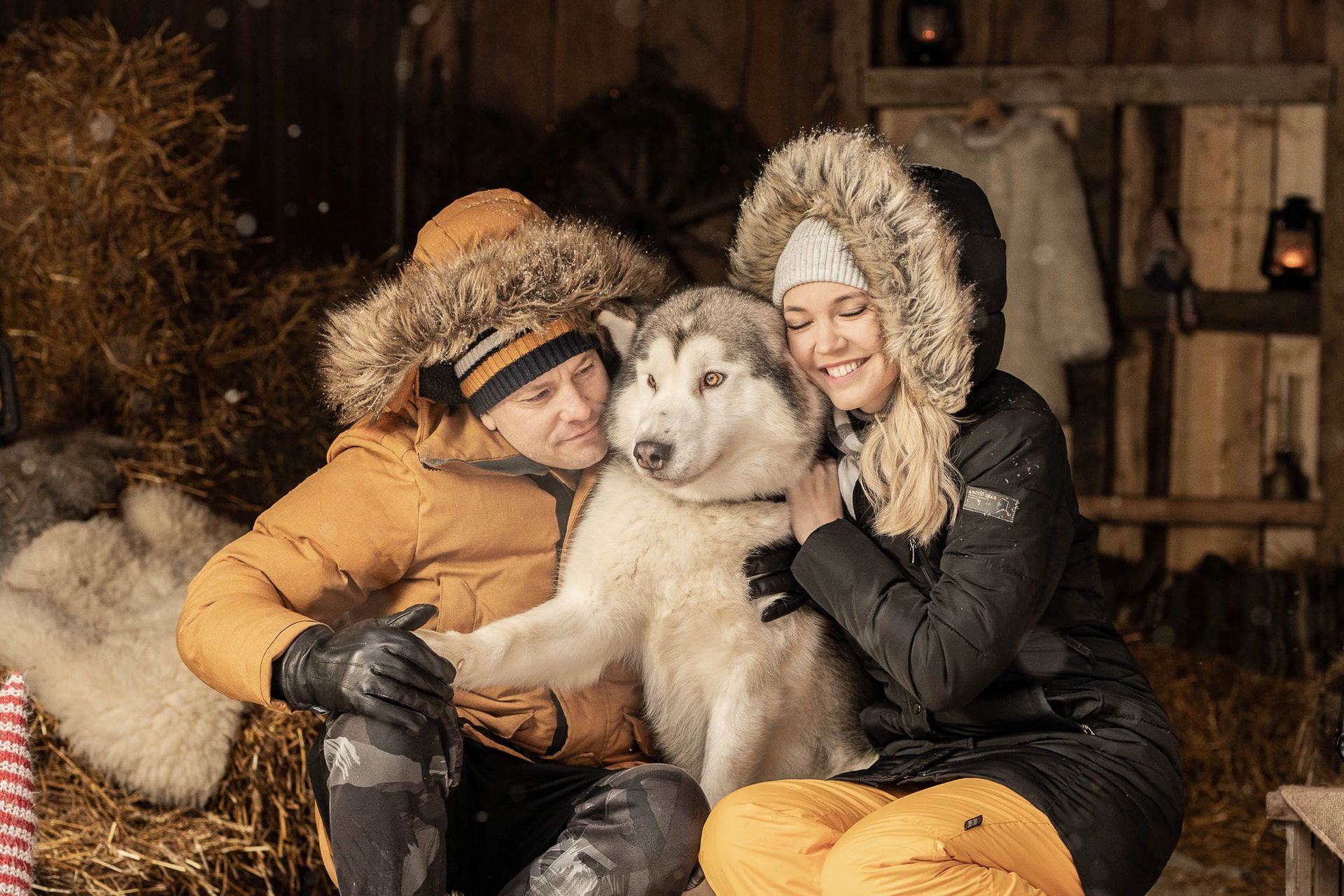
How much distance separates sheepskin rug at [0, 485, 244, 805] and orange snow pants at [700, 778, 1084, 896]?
1.53 metres

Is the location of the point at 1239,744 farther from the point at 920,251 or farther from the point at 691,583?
the point at 920,251

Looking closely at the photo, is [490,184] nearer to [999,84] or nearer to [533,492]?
[999,84]

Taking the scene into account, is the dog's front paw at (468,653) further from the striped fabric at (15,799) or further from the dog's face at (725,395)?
the striped fabric at (15,799)

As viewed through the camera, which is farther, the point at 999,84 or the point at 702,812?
the point at 999,84

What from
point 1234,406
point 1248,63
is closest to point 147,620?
point 1234,406

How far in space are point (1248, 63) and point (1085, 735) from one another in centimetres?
439

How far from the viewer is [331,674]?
207 centimetres

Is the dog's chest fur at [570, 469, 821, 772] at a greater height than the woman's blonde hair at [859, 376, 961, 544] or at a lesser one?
lesser

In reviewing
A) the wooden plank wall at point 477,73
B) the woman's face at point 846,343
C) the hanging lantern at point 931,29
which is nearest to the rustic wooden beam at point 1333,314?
the hanging lantern at point 931,29

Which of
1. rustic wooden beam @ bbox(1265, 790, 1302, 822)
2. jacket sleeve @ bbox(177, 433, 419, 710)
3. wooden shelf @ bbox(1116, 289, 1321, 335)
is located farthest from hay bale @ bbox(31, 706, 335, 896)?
wooden shelf @ bbox(1116, 289, 1321, 335)

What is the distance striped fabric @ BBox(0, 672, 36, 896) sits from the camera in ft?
6.82

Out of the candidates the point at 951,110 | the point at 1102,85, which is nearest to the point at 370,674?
the point at 951,110

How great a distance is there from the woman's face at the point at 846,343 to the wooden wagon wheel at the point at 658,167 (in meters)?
3.21

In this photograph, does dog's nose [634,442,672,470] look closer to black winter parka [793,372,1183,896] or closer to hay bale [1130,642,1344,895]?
black winter parka [793,372,1183,896]
